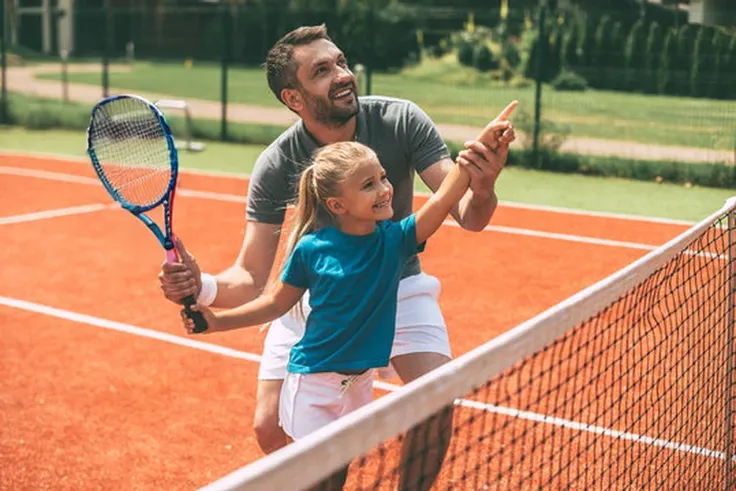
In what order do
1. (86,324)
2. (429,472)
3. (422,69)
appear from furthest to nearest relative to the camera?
(422,69), (86,324), (429,472)

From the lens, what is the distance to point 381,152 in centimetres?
418

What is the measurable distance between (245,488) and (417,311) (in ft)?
8.21

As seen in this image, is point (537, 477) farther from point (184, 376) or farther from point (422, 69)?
point (422, 69)

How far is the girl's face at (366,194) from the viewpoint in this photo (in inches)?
138

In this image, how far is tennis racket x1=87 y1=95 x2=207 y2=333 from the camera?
12.7 ft

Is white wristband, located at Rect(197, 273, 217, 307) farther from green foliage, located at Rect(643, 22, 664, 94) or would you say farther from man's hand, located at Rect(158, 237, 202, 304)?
green foliage, located at Rect(643, 22, 664, 94)

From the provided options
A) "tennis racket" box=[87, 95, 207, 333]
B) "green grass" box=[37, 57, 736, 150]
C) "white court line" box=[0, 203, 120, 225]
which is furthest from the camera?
"green grass" box=[37, 57, 736, 150]

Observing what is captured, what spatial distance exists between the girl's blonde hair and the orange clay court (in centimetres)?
171

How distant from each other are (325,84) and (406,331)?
1.01 metres

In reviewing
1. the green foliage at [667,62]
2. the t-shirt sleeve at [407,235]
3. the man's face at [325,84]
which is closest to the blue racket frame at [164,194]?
the man's face at [325,84]

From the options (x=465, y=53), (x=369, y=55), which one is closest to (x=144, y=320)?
(x=369, y=55)

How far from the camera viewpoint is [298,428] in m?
3.78

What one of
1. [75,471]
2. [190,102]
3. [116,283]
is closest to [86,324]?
[116,283]

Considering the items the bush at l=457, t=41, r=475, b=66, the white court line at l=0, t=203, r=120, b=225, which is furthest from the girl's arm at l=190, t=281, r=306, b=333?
the bush at l=457, t=41, r=475, b=66
